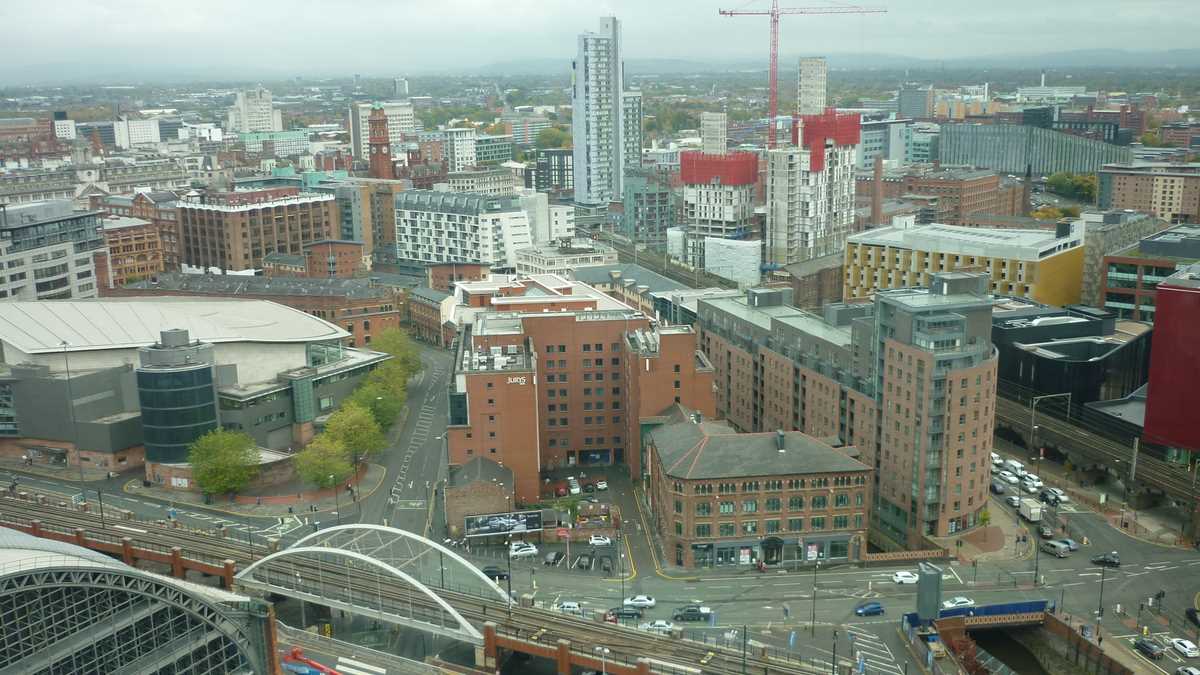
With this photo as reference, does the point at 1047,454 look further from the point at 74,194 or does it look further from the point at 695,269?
the point at 74,194

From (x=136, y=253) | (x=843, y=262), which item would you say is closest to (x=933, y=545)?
(x=843, y=262)

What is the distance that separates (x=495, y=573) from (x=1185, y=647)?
1119 inches

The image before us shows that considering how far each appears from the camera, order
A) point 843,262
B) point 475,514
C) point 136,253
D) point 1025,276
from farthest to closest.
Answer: point 136,253 → point 843,262 → point 1025,276 → point 475,514

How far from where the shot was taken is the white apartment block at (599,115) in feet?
520

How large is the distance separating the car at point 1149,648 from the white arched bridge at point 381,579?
24830 mm

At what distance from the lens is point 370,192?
428 feet

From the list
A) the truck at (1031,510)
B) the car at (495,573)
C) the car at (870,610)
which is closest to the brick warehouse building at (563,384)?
the car at (495,573)

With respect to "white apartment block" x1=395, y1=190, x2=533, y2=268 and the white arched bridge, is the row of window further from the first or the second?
"white apartment block" x1=395, y1=190, x2=533, y2=268

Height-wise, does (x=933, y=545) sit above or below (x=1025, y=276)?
below

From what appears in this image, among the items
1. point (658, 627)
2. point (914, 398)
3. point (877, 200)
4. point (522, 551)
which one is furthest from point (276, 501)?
point (877, 200)

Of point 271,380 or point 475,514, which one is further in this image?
point 271,380

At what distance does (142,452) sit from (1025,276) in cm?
6396

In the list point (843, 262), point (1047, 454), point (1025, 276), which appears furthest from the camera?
point (843, 262)

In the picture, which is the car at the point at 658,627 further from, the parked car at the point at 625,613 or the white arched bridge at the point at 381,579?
the white arched bridge at the point at 381,579
